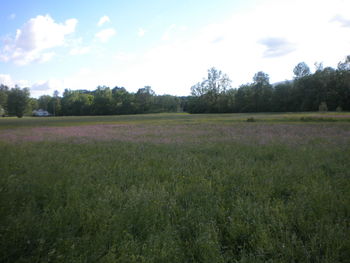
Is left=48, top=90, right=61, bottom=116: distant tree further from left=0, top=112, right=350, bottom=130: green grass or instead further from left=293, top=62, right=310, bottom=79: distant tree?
left=293, top=62, right=310, bottom=79: distant tree

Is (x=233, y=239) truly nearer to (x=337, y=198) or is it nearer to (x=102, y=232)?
(x=102, y=232)

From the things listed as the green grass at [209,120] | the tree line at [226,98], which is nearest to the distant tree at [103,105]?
the tree line at [226,98]

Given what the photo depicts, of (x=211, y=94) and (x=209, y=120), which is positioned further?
(x=211, y=94)

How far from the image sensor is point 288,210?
4402mm

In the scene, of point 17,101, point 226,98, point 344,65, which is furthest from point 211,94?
point 17,101

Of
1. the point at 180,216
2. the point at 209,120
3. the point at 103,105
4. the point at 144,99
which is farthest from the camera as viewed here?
the point at 144,99

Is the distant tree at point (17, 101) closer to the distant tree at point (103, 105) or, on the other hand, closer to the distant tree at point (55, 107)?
the distant tree at point (55, 107)

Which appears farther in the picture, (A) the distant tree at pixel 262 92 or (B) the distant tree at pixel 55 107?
(B) the distant tree at pixel 55 107

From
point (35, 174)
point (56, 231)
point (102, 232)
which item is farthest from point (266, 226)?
point (35, 174)

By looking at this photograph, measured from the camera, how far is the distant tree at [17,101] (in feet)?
347

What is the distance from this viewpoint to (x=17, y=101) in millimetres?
105875

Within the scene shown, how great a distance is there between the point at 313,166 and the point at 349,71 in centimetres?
9027

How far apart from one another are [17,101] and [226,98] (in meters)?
108

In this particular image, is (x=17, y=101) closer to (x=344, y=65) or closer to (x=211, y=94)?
(x=211, y=94)
